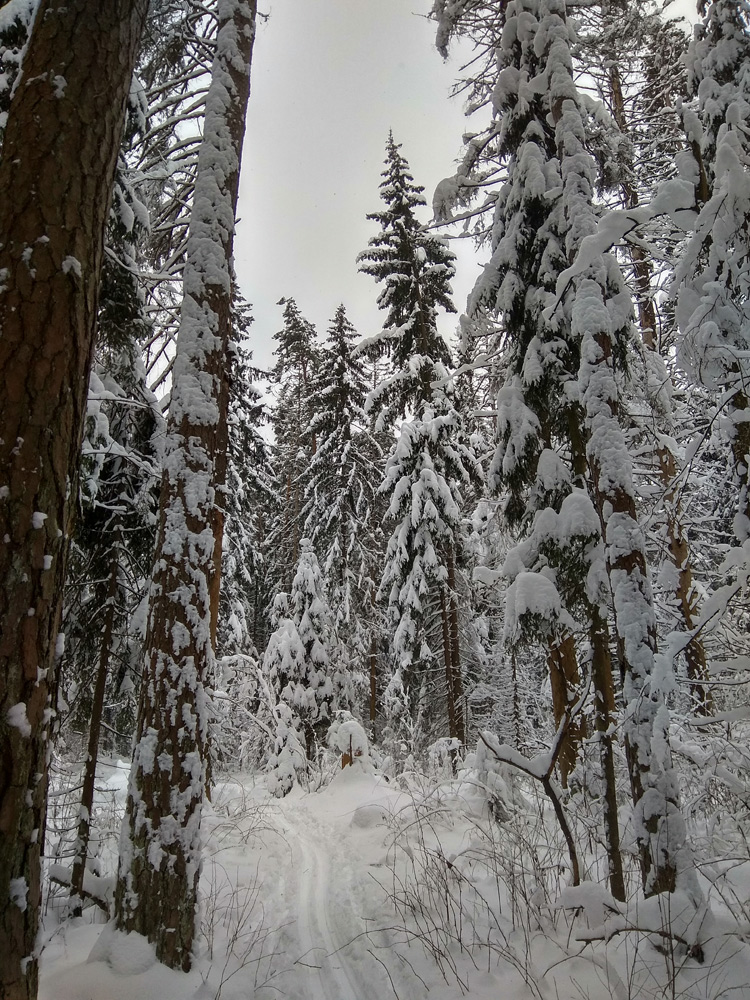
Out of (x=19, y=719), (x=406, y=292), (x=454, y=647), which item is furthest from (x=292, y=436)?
(x=19, y=719)

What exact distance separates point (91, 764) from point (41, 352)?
4844 mm

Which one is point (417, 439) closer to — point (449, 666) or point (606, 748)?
point (449, 666)

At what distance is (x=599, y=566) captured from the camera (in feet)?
18.4

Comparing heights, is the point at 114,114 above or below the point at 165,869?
above

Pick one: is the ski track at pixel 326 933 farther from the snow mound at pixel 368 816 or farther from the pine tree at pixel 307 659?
the pine tree at pixel 307 659

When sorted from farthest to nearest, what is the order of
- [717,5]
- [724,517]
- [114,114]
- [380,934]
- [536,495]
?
[724,517] → [536,495] → [717,5] → [380,934] → [114,114]

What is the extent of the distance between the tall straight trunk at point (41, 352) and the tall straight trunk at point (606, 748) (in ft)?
13.6

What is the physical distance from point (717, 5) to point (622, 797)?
8.82 metres

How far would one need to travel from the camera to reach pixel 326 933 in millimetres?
4590

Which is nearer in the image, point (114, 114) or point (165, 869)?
point (114, 114)

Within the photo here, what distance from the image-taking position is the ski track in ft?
12.0

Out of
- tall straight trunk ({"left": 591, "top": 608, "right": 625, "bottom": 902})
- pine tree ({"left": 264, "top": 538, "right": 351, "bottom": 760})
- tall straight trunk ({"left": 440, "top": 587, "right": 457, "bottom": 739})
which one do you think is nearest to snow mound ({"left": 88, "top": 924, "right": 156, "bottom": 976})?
tall straight trunk ({"left": 591, "top": 608, "right": 625, "bottom": 902})

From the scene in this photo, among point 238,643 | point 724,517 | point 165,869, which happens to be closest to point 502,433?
point 165,869

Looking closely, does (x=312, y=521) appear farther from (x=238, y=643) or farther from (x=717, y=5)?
(x=717, y=5)
